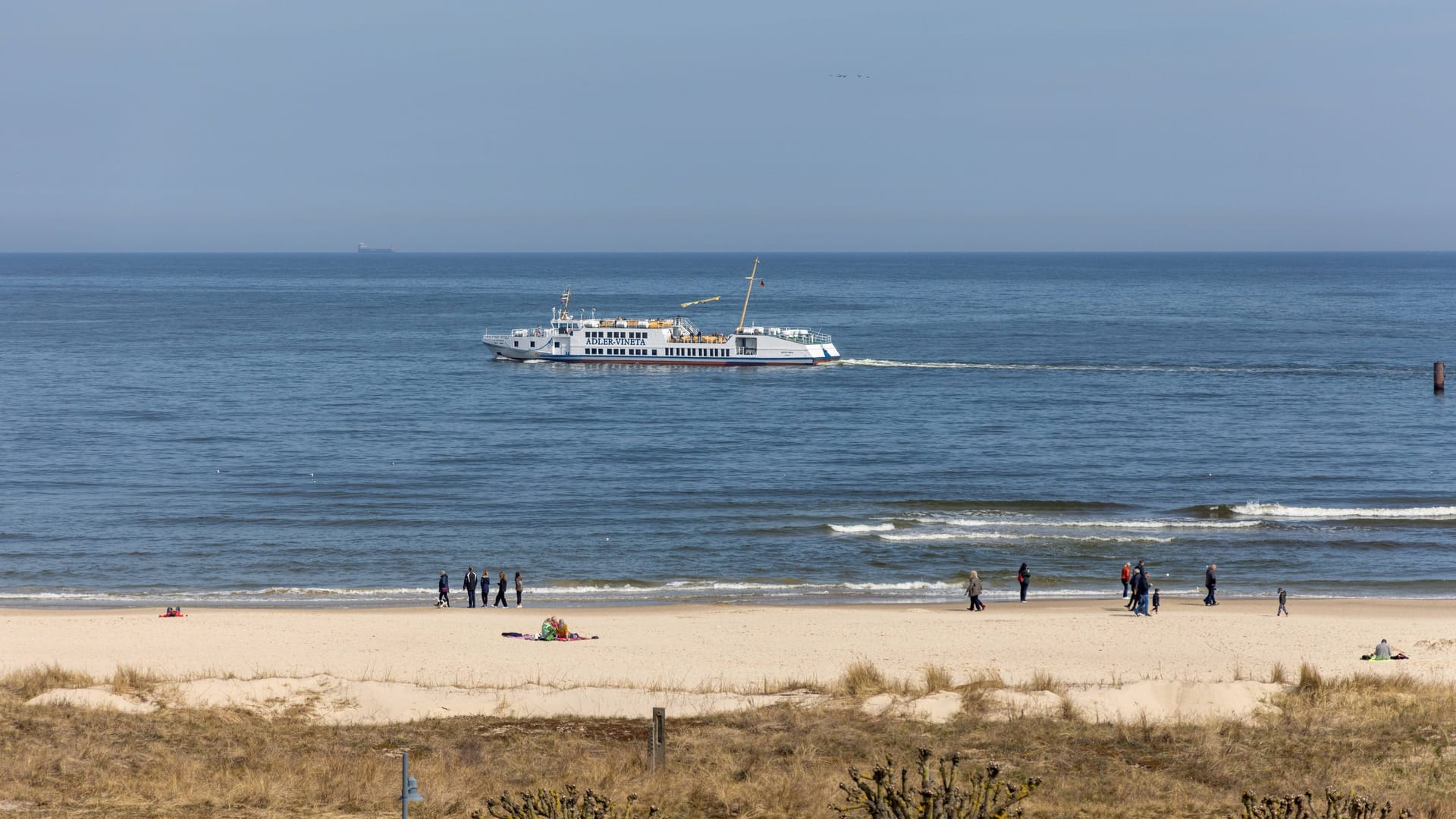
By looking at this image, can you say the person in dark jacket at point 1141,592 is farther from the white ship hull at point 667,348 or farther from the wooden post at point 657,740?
the white ship hull at point 667,348

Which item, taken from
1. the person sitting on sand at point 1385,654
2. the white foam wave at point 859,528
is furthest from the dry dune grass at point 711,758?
the white foam wave at point 859,528

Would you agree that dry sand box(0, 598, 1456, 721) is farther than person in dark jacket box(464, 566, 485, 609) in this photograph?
No

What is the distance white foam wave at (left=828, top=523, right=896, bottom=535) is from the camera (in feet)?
138

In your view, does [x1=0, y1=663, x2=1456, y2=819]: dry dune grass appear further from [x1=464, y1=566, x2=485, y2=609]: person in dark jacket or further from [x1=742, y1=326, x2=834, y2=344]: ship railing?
[x1=742, y1=326, x2=834, y2=344]: ship railing

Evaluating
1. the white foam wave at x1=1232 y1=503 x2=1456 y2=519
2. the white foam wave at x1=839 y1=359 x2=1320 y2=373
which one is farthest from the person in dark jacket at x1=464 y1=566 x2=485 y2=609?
the white foam wave at x1=839 y1=359 x2=1320 y2=373

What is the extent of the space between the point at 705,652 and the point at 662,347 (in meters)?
70.7

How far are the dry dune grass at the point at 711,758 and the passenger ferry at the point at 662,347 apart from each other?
75.6 metres

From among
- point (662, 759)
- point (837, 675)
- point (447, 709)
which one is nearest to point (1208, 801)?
point (662, 759)

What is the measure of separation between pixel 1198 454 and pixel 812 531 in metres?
22.1

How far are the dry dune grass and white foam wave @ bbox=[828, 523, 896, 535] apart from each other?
827 inches

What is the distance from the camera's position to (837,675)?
24.0 meters

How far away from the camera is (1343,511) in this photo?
147 ft

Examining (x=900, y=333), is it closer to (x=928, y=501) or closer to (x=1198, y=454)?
(x=1198, y=454)

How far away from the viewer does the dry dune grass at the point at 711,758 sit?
603 inches
